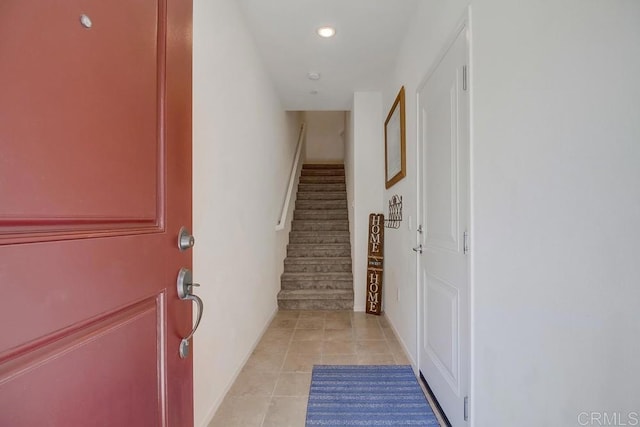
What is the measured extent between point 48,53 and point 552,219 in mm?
1468

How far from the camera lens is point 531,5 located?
3.69 ft

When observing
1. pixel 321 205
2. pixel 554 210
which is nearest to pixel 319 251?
pixel 321 205

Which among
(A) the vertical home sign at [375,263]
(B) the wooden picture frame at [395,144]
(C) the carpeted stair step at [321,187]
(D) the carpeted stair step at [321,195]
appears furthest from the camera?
(C) the carpeted stair step at [321,187]

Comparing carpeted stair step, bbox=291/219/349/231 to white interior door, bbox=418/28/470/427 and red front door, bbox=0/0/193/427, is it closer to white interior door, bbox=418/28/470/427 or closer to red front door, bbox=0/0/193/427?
white interior door, bbox=418/28/470/427

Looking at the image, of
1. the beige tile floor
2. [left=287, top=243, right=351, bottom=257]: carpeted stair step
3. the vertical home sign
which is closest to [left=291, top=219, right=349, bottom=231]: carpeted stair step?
[left=287, top=243, right=351, bottom=257]: carpeted stair step

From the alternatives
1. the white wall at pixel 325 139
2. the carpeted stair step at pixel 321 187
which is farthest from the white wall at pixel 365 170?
the white wall at pixel 325 139

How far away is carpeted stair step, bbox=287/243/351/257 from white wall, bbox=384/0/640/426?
312 centimetres

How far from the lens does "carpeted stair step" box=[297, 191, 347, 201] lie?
17.8 feet

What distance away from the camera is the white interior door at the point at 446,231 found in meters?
1.39

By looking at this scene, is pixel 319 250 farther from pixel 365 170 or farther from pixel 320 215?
pixel 365 170

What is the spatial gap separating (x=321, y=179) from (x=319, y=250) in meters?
1.96

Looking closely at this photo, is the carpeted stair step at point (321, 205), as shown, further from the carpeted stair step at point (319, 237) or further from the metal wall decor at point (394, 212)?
the metal wall decor at point (394, 212)

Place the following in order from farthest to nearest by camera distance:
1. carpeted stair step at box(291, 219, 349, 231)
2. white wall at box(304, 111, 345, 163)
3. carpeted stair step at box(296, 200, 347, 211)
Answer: white wall at box(304, 111, 345, 163) → carpeted stair step at box(296, 200, 347, 211) → carpeted stair step at box(291, 219, 349, 231)

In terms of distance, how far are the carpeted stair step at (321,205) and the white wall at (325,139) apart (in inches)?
85.2
